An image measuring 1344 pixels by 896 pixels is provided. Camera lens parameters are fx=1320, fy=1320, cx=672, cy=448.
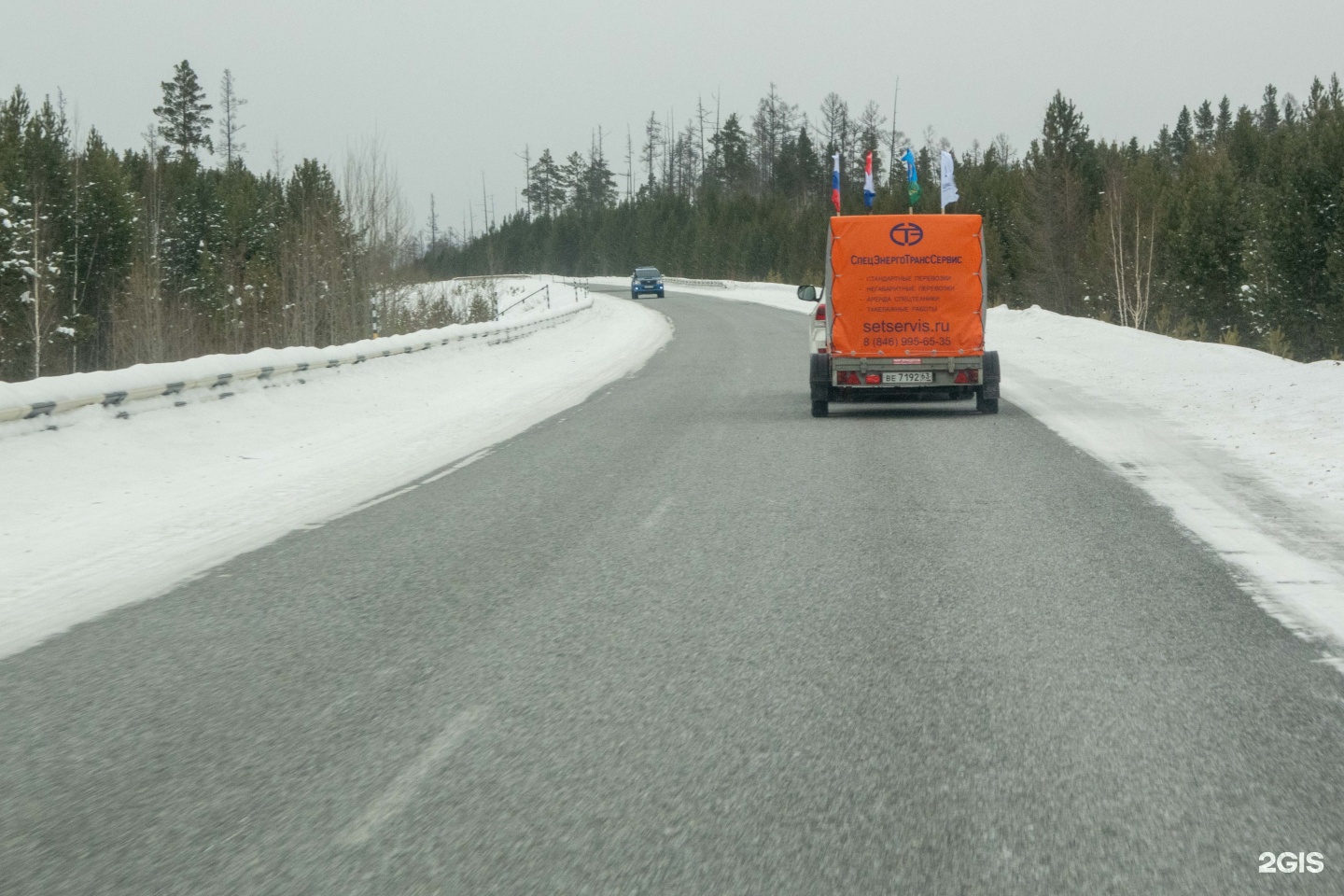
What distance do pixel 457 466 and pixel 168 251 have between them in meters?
70.0

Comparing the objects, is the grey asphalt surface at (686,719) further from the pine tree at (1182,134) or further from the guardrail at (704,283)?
the pine tree at (1182,134)

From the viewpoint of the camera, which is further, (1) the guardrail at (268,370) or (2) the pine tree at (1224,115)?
(2) the pine tree at (1224,115)

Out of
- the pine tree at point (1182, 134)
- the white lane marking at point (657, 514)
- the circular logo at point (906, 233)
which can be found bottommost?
the white lane marking at point (657, 514)

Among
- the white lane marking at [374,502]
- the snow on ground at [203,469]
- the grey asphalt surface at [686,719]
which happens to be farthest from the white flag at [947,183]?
the grey asphalt surface at [686,719]

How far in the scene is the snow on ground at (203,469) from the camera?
7.76m

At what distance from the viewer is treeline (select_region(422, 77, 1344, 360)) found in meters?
49.8

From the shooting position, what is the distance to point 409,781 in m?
4.17

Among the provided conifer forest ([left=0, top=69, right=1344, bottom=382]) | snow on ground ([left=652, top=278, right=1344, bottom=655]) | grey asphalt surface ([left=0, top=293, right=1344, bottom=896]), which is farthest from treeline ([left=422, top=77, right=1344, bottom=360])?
grey asphalt surface ([left=0, top=293, right=1344, bottom=896])

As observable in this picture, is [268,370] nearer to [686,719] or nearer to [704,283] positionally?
[686,719]

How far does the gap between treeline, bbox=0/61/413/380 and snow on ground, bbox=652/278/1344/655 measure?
24.9 metres

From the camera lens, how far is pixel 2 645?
6051 millimetres

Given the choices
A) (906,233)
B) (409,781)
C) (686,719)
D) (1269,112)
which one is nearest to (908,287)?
(906,233)

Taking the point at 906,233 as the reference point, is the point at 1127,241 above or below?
above

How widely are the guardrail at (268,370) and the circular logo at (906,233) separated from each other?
829 cm
